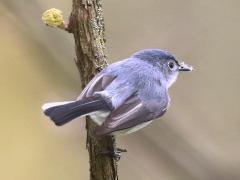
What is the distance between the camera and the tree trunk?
1.89m

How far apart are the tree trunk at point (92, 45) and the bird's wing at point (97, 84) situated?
1.9 inches

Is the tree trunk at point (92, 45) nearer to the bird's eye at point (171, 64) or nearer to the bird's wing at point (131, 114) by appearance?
the bird's wing at point (131, 114)

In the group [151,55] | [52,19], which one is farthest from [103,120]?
[151,55]

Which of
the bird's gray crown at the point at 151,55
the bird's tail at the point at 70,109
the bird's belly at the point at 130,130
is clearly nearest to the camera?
the bird's tail at the point at 70,109

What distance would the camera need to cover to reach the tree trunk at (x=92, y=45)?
1.89m

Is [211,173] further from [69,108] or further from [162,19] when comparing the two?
[162,19]

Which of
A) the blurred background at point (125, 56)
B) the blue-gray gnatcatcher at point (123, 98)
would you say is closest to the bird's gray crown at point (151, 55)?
the blue-gray gnatcatcher at point (123, 98)

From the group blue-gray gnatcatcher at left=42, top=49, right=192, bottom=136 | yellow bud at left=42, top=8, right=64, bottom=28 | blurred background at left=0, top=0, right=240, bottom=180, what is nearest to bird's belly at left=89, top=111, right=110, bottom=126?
blue-gray gnatcatcher at left=42, top=49, right=192, bottom=136

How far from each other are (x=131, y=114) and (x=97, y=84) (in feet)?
0.45

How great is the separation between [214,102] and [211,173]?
3.82ft

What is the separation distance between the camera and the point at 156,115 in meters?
1.97

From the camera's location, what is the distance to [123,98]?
195 centimetres

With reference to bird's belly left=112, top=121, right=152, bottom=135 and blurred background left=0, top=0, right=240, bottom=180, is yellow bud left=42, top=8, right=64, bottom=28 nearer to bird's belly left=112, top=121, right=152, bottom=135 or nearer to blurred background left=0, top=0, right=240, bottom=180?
bird's belly left=112, top=121, right=152, bottom=135

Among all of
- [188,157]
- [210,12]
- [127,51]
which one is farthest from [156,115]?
[210,12]
